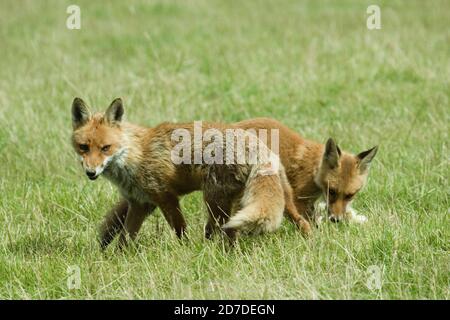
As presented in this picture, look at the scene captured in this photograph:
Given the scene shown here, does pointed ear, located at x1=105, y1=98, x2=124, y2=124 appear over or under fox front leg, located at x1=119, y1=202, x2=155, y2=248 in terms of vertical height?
over

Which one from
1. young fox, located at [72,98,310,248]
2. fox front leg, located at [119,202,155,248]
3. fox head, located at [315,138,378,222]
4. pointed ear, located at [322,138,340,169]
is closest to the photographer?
young fox, located at [72,98,310,248]

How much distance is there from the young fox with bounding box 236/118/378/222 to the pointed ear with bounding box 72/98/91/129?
5.76 feet

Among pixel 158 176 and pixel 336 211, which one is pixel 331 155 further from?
pixel 158 176

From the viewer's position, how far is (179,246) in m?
6.34

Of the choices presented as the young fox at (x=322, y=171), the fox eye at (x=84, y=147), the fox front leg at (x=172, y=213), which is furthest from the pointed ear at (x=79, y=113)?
the young fox at (x=322, y=171)

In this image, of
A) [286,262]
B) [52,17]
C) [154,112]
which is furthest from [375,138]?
[52,17]

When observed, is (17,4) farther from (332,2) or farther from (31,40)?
(332,2)

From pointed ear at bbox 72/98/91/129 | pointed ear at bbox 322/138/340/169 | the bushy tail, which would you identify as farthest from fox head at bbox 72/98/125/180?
pointed ear at bbox 322/138/340/169

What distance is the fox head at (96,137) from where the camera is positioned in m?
6.42

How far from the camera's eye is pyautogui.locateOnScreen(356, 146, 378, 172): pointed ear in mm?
7288

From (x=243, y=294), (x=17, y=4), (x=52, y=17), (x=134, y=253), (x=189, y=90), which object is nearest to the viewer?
(x=243, y=294)

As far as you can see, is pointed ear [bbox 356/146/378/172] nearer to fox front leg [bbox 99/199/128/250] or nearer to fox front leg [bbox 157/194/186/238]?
fox front leg [bbox 157/194/186/238]

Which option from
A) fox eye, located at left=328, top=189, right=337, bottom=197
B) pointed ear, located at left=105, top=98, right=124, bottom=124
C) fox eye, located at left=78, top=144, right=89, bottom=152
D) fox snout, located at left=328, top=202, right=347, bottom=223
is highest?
pointed ear, located at left=105, top=98, right=124, bottom=124

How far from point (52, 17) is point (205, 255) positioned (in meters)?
12.0
